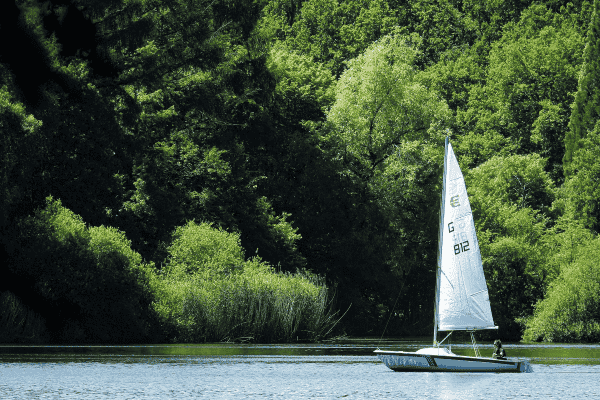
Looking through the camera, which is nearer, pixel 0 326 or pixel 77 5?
pixel 77 5

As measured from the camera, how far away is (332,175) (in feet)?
212

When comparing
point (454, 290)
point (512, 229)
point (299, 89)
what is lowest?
point (454, 290)

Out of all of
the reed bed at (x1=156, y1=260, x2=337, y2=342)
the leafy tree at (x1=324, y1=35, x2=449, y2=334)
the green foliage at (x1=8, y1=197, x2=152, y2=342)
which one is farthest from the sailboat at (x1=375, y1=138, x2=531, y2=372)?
the leafy tree at (x1=324, y1=35, x2=449, y2=334)

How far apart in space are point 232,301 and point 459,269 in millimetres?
16358

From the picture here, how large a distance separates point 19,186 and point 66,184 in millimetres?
48742

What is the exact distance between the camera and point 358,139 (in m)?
67.1

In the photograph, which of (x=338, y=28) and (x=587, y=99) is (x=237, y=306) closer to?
(x=587, y=99)

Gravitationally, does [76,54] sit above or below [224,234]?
below

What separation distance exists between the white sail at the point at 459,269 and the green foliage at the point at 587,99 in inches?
1353

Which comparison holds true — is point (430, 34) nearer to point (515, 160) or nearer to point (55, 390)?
point (515, 160)

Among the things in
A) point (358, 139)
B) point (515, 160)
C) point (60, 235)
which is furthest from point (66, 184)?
point (515, 160)

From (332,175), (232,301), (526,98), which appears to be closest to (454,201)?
(232,301)

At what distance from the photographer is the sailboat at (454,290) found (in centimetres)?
3450

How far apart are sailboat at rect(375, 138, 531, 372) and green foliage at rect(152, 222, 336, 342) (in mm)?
14622
